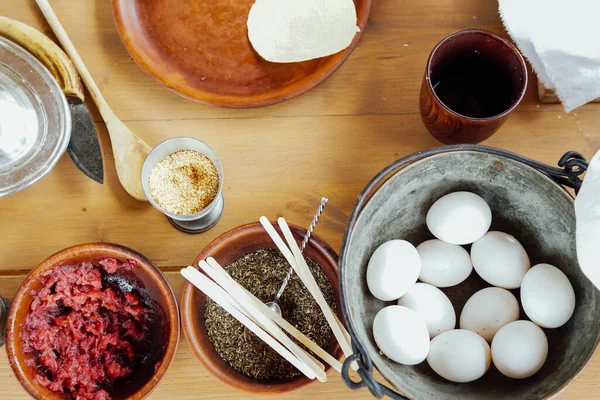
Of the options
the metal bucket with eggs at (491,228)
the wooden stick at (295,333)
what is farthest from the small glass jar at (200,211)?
the metal bucket with eggs at (491,228)

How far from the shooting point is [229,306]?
2.34ft

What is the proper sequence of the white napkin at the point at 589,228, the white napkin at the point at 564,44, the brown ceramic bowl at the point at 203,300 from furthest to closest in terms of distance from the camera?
1. the white napkin at the point at 564,44
2. the brown ceramic bowl at the point at 203,300
3. the white napkin at the point at 589,228

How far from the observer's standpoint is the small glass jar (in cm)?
80

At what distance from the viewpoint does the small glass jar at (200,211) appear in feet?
2.62

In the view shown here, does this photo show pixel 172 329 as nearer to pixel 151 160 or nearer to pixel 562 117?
pixel 151 160

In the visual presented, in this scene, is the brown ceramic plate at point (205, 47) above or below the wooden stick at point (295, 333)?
above

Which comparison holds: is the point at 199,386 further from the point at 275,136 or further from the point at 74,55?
the point at 74,55

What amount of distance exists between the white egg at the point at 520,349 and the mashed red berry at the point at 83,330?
19.1 inches

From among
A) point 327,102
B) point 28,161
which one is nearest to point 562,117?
point 327,102

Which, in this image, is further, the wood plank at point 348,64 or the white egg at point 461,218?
the wood plank at point 348,64

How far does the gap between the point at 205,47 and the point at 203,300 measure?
392mm

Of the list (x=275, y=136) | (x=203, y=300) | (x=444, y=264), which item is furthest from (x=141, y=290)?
(x=444, y=264)

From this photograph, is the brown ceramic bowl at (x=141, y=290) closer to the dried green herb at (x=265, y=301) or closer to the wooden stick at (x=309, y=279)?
Result: the dried green herb at (x=265, y=301)

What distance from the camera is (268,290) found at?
0.82 meters
